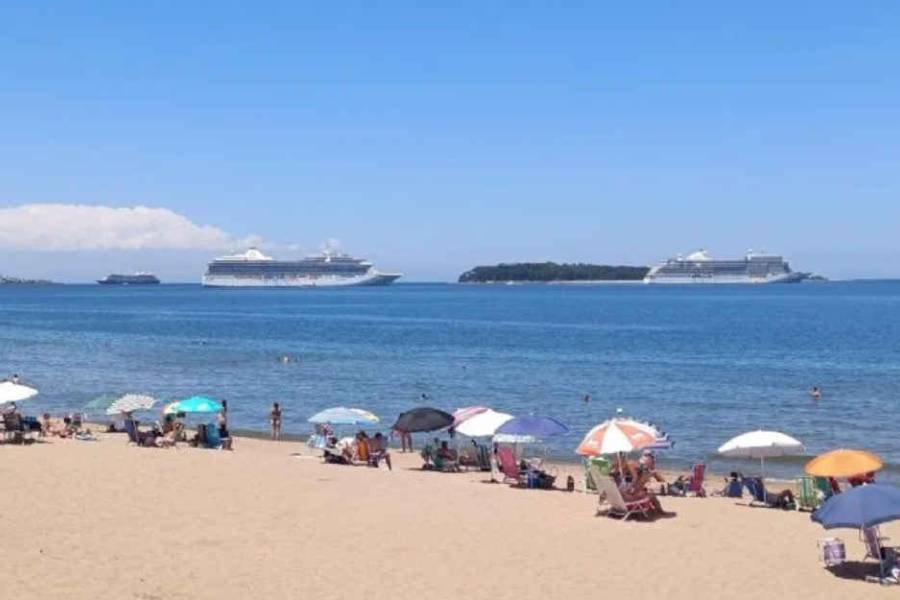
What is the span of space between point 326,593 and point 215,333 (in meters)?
63.9

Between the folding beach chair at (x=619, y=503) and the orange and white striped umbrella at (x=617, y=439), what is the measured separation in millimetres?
587

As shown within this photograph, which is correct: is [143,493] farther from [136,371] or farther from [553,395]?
[136,371]

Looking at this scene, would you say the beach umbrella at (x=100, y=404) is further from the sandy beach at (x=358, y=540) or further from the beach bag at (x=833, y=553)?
the beach bag at (x=833, y=553)

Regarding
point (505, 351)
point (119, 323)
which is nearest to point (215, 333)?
point (119, 323)

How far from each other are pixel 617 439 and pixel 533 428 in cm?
285

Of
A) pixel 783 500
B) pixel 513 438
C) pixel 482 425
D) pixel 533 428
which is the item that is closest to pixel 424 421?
pixel 482 425

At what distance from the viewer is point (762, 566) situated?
11.9 m

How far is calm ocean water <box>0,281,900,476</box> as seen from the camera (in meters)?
30.2

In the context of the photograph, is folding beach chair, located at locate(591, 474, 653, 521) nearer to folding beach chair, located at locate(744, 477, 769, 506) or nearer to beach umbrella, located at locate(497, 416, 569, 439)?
folding beach chair, located at locate(744, 477, 769, 506)

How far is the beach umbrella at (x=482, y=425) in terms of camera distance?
19.3 m

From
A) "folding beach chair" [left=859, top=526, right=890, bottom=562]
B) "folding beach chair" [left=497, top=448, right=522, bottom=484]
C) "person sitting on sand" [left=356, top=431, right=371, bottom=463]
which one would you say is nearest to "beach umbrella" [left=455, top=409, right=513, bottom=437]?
"folding beach chair" [left=497, top=448, right=522, bottom=484]

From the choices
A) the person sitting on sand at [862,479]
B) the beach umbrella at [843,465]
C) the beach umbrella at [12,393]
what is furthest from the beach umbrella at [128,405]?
the person sitting on sand at [862,479]

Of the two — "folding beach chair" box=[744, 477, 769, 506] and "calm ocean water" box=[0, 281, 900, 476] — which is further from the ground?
"folding beach chair" box=[744, 477, 769, 506]

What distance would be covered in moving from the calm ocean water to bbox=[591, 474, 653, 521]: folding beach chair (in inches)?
316
